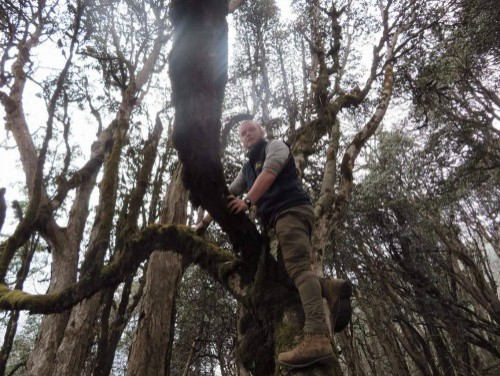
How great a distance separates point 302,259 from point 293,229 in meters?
0.24

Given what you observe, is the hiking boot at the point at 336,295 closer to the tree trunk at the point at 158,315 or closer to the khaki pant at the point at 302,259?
the khaki pant at the point at 302,259

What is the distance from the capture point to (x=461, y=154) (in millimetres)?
10336

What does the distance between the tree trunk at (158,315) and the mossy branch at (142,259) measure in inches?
60.0

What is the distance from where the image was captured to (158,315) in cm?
526

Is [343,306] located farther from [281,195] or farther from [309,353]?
[281,195]

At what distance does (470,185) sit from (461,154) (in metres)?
1.22

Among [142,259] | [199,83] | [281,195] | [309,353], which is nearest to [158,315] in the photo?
[142,259]

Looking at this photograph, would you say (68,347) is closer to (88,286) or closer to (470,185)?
(88,286)

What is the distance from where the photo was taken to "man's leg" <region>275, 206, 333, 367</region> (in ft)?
7.22

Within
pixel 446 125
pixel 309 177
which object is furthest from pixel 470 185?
pixel 309 177

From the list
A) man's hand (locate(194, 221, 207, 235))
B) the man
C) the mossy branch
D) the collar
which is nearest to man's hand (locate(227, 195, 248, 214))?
the man

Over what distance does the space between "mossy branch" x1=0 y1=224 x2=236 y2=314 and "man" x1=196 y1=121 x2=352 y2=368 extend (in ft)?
2.33

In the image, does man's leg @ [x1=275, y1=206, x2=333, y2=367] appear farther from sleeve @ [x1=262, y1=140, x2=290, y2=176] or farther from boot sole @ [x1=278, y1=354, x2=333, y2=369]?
sleeve @ [x1=262, y1=140, x2=290, y2=176]

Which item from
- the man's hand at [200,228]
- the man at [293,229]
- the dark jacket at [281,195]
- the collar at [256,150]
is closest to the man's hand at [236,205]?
the man at [293,229]
